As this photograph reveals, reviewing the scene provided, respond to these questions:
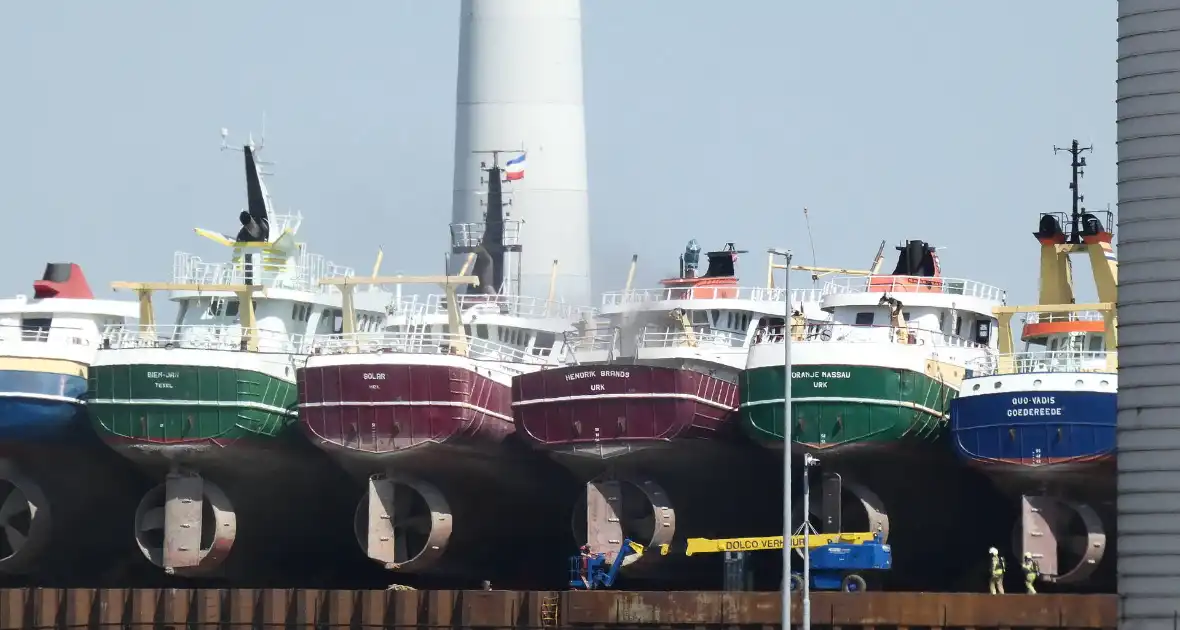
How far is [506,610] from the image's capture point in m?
62.1

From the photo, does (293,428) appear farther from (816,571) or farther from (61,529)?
(816,571)

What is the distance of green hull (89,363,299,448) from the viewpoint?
237ft

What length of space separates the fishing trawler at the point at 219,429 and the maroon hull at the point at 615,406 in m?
8.01

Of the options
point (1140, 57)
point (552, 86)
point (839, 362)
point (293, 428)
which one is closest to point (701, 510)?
point (839, 362)

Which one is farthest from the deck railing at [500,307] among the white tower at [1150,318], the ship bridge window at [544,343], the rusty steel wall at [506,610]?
the white tower at [1150,318]

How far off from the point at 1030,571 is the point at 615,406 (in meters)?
12.9

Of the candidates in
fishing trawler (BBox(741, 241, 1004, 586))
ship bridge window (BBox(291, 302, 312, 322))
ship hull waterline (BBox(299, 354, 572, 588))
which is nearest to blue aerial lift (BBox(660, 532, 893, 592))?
fishing trawler (BBox(741, 241, 1004, 586))

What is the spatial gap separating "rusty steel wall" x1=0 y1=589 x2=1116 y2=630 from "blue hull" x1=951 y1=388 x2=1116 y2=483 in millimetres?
8567

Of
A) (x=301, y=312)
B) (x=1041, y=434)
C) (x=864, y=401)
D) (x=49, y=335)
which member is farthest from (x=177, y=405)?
(x=1041, y=434)

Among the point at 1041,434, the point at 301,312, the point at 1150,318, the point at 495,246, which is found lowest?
the point at 1041,434

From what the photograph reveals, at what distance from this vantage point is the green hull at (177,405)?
7225 centimetres

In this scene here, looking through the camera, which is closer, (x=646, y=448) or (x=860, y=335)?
(x=646, y=448)

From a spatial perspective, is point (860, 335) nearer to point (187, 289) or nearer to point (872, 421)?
point (872, 421)

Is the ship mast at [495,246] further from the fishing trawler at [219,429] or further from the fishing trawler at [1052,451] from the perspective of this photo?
the fishing trawler at [1052,451]
